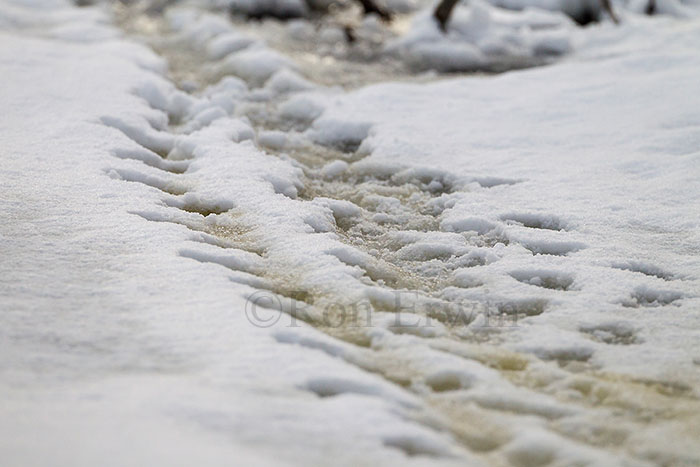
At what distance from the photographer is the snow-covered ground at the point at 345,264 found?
1.54 m

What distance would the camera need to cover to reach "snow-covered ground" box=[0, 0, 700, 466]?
5.07 ft

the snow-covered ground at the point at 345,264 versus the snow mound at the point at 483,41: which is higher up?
the snow mound at the point at 483,41

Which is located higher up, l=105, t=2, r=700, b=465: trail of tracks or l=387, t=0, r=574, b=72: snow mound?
Answer: l=387, t=0, r=574, b=72: snow mound

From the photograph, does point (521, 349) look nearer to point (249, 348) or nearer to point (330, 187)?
point (249, 348)

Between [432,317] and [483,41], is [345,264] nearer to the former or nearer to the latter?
[432,317]

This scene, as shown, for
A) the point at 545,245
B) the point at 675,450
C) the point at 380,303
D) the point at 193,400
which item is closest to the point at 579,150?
the point at 545,245

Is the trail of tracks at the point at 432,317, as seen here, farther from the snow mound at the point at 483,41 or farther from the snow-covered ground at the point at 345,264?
the snow mound at the point at 483,41

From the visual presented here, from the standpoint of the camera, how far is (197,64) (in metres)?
4.79

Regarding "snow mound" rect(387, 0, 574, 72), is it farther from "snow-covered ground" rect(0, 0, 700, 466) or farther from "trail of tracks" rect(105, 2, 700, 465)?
"trail of tracks" rect(105, 2, 700, 465)

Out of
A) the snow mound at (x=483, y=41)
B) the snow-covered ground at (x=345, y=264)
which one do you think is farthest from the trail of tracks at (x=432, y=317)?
the snow mound at (x=483, y=41)

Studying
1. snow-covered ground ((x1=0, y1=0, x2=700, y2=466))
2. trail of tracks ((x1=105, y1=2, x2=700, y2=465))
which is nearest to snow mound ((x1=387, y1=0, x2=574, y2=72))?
snow-covered ground ((x1=0, y1=0, x2=700, y2=466))

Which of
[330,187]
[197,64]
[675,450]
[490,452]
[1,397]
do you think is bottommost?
[1,397]

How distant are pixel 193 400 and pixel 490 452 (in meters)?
0.67

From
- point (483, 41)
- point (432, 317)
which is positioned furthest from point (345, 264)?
point (483, 41)
